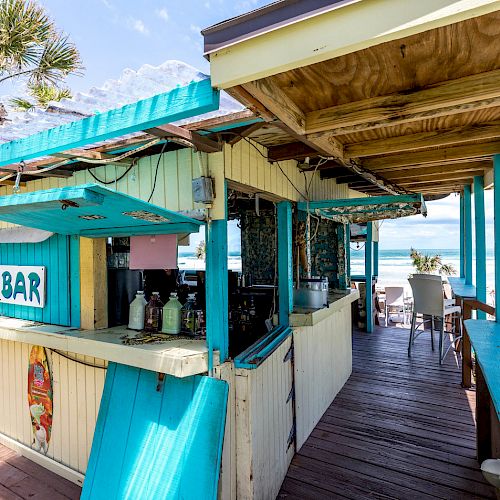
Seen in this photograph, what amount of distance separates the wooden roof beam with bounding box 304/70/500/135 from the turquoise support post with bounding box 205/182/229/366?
0.79 meters

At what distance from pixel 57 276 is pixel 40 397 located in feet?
3.40

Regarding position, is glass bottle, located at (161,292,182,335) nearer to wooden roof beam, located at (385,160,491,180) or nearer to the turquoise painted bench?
the turquoise painted bench

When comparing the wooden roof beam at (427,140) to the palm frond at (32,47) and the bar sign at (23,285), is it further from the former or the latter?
the palm frond at (32,47)

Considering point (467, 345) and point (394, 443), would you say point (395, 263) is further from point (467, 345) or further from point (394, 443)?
point (394, 443)

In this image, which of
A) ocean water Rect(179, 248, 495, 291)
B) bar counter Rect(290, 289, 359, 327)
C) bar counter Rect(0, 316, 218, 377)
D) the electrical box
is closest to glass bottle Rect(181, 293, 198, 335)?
bar counter Rect(0, 316, 218, 377)

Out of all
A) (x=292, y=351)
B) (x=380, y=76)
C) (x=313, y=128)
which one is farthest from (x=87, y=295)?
(x=380, y=76)

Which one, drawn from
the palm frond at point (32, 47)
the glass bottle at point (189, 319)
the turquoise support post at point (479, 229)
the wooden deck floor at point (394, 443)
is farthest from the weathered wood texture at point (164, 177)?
the palm frond at point (32, 47)

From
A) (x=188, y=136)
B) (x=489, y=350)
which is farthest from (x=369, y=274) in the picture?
(x=188, y=136)

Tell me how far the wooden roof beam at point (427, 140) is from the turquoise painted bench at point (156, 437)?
1.88 meters

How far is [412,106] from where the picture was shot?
1.51 m

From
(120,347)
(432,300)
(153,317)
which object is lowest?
(432,300)

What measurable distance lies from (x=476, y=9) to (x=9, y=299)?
148 inches

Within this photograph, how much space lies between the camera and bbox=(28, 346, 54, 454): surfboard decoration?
9.23 feet

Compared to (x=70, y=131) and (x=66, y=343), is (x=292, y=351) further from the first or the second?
(x=70, y=131)
